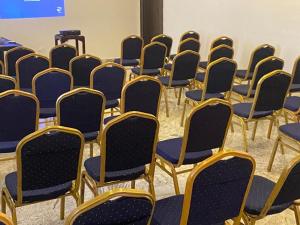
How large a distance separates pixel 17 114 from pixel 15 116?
25mm

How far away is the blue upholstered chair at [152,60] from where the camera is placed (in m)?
6.45

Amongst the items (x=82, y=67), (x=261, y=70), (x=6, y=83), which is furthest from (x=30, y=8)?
(x=261, y=70)

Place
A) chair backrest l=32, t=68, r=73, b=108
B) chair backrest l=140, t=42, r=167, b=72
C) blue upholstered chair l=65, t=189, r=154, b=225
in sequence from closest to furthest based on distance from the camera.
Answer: blue upholstered chair l=65, t=189, r=154, b=225 → chair backrest l=32, t=68, r=73, b=108 → chair backrest l=140, t=42, r=167, b=72

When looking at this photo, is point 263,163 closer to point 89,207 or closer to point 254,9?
point 89,207

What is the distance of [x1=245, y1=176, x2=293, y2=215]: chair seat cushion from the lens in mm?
2648

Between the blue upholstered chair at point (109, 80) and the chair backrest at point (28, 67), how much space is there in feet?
3.47

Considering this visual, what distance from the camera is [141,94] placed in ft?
13.3

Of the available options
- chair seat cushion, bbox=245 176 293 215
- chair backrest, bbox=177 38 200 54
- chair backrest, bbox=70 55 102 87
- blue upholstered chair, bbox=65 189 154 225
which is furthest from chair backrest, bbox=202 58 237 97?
blue upholstered chair, bbox=65 189 154 225

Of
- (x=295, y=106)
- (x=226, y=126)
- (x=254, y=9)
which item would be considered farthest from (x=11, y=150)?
(x=254, y=9)

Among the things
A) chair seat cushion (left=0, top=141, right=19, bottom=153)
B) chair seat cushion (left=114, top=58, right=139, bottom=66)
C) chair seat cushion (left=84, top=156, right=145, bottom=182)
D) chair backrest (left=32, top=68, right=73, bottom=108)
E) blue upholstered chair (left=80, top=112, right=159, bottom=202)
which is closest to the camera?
blue upholstered chair (left=80, top=112, right=159, bottom=202)

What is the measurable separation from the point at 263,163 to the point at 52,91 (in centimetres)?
253

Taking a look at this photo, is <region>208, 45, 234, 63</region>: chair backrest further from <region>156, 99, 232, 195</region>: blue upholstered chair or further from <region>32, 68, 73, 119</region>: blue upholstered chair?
<region>156, 99, 232, 195</region>: blue upholstered chair

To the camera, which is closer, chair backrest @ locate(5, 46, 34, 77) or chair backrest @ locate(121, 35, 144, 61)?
chair backrest @ locate(5, 46, 34, 77)

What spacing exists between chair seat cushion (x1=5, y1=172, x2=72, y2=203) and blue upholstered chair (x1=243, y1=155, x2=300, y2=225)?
4.24ft
